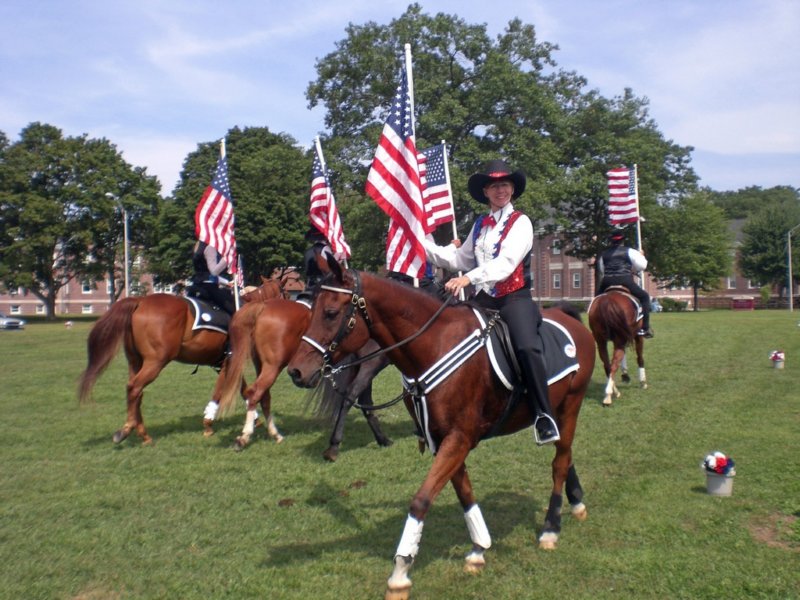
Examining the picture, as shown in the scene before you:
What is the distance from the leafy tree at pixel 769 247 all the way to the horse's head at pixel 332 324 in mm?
85732

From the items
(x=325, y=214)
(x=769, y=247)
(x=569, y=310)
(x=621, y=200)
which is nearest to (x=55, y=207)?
(x=621, y=200)

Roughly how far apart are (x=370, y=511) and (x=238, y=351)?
4.26 m

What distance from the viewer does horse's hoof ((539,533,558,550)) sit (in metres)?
5.95

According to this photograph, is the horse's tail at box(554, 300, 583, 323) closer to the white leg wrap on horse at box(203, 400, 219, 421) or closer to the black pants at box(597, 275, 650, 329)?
the white leg wrap on horse at box(203, 400, 219, 421)

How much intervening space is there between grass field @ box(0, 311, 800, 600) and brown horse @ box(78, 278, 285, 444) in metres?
0.78

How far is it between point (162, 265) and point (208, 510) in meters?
55.3

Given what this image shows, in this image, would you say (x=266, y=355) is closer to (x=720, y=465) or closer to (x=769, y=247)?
(x=720, y=465)

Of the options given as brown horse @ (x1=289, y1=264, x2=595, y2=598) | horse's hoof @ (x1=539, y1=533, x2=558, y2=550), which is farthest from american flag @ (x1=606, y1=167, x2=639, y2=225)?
brown horse @ (x1=289, y1=264, x2=595, y2=598)

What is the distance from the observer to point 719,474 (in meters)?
7.11

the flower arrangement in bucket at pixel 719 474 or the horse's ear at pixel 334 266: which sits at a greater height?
the horse's ear at pixel 334 266

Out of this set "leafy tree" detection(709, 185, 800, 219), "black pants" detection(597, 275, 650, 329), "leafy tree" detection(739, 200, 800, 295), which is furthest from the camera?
"leafy tree" detection(709, 185, 800, 219)

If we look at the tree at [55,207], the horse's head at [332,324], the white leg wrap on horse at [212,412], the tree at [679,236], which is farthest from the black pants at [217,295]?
the tree at [55,207]

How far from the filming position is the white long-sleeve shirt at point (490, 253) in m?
5.50

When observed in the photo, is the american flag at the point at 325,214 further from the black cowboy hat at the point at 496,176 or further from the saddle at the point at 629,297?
the black cowboy hat at the point at 496,176
